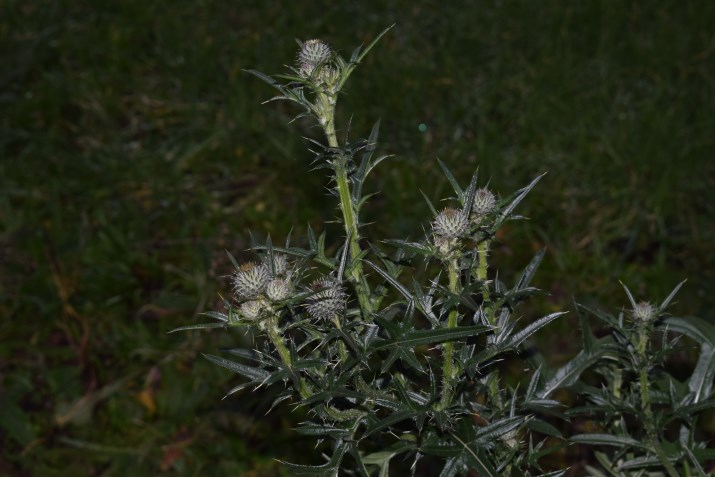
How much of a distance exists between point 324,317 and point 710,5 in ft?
14.5

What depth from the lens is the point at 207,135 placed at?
4.54 metres

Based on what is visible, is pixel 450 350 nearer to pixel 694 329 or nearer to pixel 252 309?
pixel 252 309

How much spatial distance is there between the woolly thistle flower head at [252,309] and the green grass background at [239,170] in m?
1.90

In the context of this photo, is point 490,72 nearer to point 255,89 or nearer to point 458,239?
point 255,89

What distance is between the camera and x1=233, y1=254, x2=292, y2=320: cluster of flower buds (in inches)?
55.7

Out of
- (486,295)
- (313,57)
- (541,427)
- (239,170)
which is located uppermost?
(239,170)

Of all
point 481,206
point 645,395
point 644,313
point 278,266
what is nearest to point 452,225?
point 481,206

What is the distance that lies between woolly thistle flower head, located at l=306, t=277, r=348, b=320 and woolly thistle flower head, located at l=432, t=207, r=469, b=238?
211mm

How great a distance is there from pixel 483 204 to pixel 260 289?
1.51ft

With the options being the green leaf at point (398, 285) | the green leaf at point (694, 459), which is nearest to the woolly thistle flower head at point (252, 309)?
the green leaf at point (398, 285)

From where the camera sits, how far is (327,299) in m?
1.48

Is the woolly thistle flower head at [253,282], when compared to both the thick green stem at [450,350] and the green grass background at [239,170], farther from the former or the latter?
the green grass background at [239,170]

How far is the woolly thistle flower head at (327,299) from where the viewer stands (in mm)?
1479

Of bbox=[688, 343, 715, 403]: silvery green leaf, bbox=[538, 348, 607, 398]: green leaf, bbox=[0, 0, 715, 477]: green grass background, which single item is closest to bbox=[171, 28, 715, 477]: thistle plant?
bbox=[538, 348, 607, 398]: green leaf
